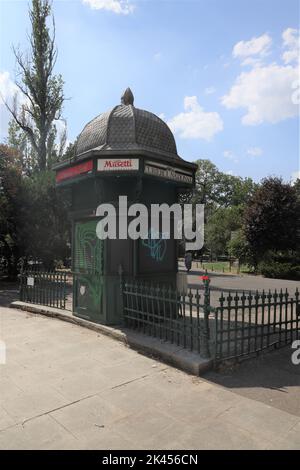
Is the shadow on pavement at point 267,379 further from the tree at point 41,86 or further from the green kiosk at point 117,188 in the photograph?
the tree at point 41,86

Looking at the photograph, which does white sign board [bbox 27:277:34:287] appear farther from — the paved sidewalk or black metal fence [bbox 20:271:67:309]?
the paved sidewalk

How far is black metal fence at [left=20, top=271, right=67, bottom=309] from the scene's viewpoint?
8.90 metres

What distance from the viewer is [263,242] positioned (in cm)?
2600

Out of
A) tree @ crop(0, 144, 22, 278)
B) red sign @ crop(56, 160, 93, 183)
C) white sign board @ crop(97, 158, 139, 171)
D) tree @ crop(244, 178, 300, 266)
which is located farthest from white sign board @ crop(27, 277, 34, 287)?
tree @ crop(244, 178, 300, 266)

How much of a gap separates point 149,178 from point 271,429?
4.72m

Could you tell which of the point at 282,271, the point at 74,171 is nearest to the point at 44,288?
the point at 74,171

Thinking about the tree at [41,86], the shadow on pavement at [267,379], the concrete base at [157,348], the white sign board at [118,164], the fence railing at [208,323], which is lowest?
the shadow on pavement at [267,379]

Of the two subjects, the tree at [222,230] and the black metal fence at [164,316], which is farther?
the tree at [222,230]

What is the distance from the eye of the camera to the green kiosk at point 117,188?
662 centimetres

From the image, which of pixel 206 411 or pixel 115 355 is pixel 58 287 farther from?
pixel 206 411

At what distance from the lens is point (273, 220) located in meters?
25.7

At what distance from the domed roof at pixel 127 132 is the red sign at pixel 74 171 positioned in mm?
252

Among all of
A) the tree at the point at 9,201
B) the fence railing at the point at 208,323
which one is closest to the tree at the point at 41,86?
the tree at the point at 9,201
